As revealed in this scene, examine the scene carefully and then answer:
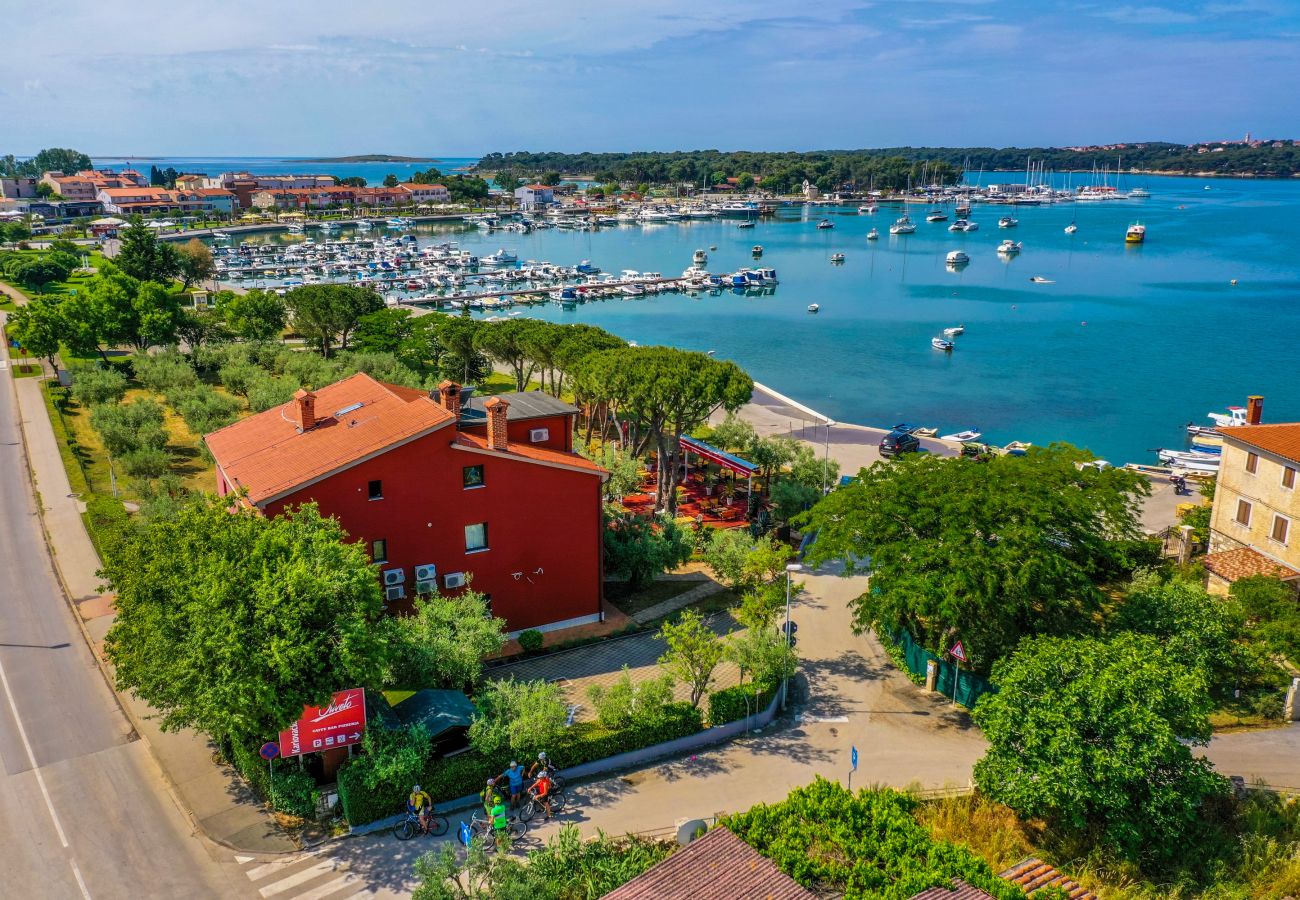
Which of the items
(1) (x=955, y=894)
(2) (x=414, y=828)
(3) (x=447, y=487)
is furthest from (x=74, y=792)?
(1) (x=955, y=894)

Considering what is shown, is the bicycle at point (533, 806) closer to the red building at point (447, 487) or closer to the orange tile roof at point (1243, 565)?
the red building at point (447, 487)

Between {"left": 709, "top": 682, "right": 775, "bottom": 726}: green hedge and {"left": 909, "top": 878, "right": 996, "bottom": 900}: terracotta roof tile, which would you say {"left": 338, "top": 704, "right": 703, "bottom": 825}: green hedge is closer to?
{"left": 709, "top": 682, "right": 775, "bottom": 726}: green hedge

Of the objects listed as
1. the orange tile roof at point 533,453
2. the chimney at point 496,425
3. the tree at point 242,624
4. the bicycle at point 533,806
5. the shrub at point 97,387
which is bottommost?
the bicycle at point 533,806

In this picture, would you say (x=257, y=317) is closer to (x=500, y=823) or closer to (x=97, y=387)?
(x=97, y=387)

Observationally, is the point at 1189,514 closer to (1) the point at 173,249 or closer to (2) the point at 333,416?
(2) the point at 333,416

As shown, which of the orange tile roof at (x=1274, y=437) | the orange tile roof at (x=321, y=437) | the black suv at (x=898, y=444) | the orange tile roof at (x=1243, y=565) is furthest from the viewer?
the black suv at (x=898, y=444)

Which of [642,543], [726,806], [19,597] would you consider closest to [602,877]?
[726,806]

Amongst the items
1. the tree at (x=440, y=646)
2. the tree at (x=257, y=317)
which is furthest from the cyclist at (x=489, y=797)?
the tree at (x=257, y=317)
